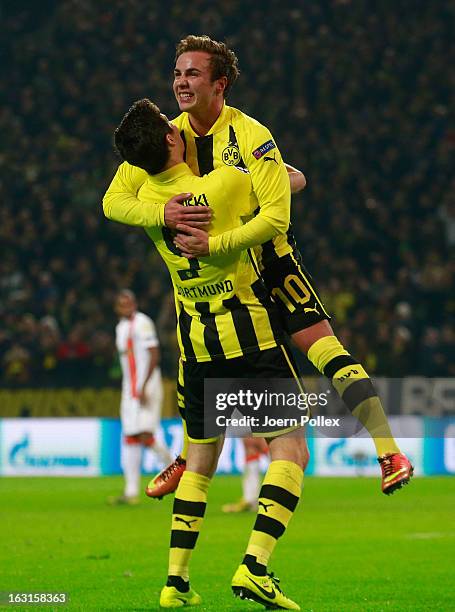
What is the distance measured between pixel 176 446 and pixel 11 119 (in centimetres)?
924

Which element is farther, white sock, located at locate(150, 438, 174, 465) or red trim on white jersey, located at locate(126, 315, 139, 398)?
white sock, located at locate(150, 438, 174, 465)

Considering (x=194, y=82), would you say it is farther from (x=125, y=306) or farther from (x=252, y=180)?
(x=125, y=306)

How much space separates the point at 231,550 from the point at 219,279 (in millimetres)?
3389

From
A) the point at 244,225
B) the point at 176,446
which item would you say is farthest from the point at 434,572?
the point at 176,446

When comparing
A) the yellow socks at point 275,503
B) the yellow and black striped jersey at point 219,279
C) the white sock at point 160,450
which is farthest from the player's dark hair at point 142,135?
the white sock at point 160,450

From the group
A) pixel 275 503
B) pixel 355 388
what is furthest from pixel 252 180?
pixel 275 503

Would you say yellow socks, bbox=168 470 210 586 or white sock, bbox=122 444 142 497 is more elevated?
white sock, bbox=122 444 142 497

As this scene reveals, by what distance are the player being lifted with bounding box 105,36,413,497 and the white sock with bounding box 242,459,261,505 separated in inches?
230

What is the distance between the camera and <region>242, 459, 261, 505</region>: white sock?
11359 millimetres

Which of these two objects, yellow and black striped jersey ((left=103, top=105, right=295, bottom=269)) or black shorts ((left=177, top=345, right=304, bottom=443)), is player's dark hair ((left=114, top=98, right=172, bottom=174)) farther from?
black shorts ((left=177, top=345, right=304, bottom=443))

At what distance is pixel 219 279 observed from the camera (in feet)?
18.0

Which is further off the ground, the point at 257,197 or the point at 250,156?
the point at 250,156

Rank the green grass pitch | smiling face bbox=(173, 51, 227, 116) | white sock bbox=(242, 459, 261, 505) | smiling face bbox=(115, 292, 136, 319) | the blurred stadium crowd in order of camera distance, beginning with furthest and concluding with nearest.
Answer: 1. the blurred stadium crowd
2. smiling face bbox=(115, 292, 136, 319)
3. white sock bbox=(242, 459, 261, 505)
4. the green grass pitch
5. smiling face bbox=(173, 51, 227, 116)

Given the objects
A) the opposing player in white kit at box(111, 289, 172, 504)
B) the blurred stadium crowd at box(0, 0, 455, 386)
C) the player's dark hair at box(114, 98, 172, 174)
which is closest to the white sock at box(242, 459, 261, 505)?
the opposing player in white kit at box(111, 289, 172, 504)
